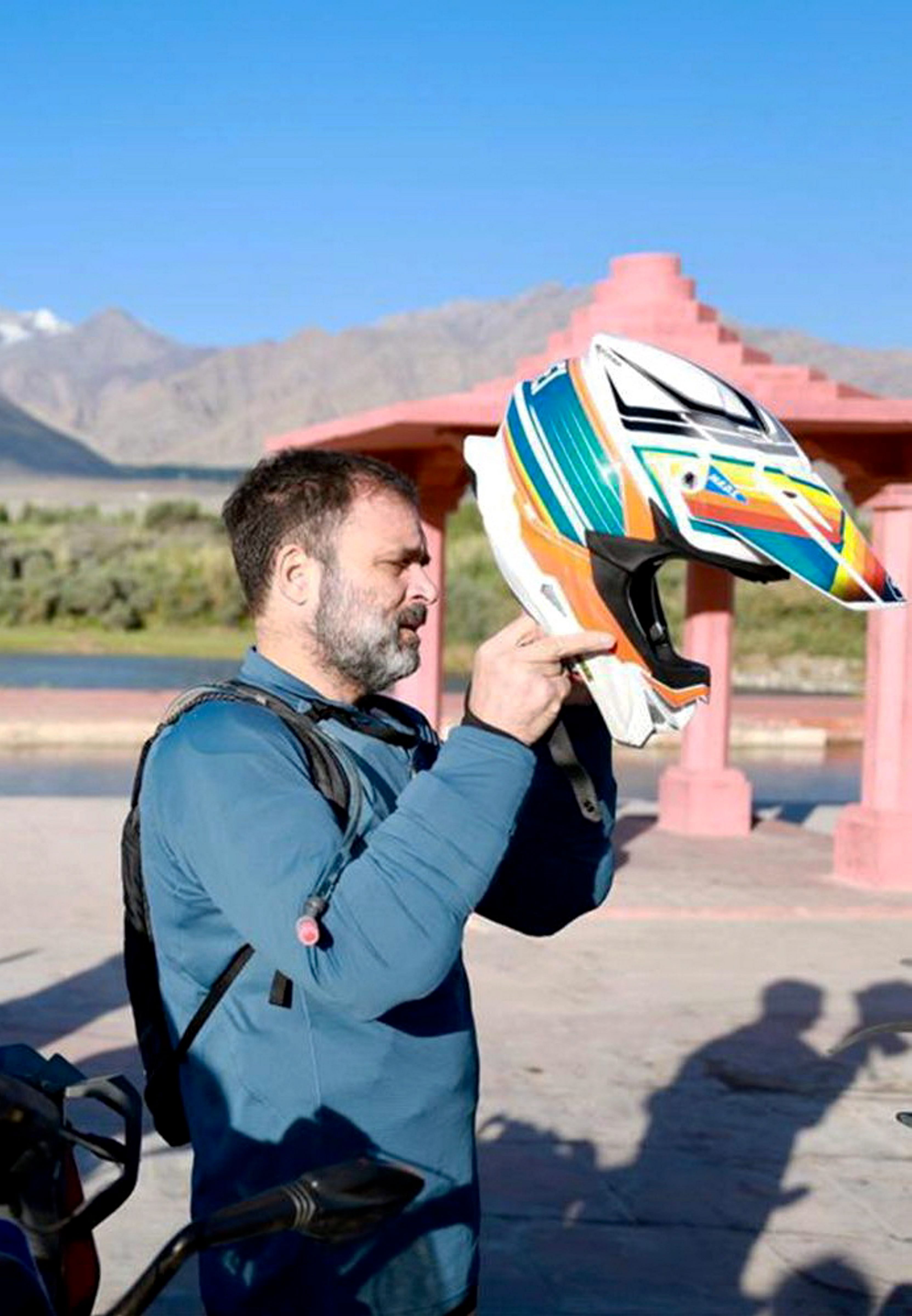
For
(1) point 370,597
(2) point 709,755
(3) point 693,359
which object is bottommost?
(2) point 709,755

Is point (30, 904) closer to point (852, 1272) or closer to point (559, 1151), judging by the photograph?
point (559, 1151)

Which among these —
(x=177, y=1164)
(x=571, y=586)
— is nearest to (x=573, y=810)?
(x=571, y=586)

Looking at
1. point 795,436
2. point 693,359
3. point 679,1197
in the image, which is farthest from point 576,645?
point 795,436

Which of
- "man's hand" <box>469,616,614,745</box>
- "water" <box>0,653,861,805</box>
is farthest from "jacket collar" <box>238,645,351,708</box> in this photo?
"water" <box>0,653,861,805</box>

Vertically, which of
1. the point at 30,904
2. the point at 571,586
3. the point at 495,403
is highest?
the point at 495,403

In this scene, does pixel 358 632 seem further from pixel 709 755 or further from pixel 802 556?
pixel 709 755

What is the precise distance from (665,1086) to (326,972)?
4.69 meters

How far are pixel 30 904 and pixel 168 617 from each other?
3532cm

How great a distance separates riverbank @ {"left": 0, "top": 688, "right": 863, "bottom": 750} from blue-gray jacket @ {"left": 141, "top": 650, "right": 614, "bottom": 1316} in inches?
697

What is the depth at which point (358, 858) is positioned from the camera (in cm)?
208

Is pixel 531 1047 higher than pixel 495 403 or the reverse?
the reverse

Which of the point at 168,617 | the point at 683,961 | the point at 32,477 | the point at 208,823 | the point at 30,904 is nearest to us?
the point at 208,823

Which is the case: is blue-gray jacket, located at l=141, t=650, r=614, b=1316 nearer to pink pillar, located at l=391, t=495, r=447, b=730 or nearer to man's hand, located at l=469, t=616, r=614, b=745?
man's hand, located at l=469, t=616, r=614, b=745

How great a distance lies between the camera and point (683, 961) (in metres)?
8.69
